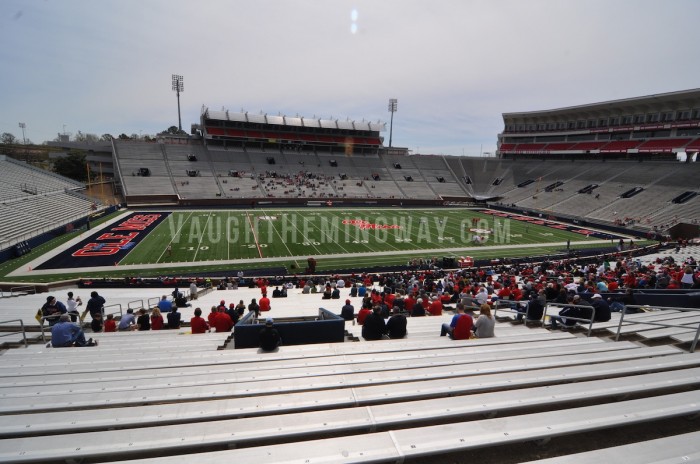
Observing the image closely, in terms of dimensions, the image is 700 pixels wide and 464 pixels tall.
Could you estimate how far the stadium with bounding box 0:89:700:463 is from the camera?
3.10m

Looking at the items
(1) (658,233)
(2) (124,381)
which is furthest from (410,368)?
(1) (658,233)

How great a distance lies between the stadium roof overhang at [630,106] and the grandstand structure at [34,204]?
73.8 meters

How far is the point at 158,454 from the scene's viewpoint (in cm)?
285

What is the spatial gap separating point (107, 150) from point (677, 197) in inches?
3337

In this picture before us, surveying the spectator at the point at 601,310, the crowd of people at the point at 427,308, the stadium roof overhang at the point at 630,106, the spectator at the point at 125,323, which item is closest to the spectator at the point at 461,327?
the crowd of people at the point at 427,308

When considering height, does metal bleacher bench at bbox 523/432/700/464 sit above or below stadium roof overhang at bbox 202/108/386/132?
below

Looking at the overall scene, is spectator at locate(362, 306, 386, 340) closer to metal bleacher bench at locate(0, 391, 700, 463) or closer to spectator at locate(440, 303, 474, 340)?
spectator at locate(440, 303, 474, 340)

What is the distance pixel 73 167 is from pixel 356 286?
61.5 meters

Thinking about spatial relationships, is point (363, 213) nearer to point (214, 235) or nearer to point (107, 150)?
point (214, 235)

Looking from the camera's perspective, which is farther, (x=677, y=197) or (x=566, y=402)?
(x=677, y=197)

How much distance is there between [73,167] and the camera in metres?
57.4

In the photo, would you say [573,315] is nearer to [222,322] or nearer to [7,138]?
[222,322]

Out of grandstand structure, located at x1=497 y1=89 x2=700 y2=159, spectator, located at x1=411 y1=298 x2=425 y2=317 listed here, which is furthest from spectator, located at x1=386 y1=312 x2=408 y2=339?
grandstand structure, located at x1=497 y1=89 x2=700 y2=159

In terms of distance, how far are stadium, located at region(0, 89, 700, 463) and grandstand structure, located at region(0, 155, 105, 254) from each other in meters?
0.31
